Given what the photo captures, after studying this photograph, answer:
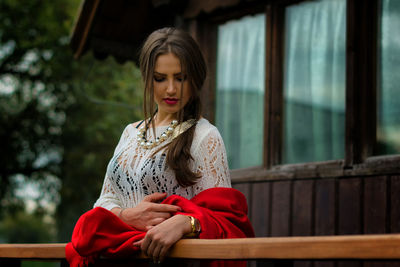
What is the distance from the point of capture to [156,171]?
2.28 meters

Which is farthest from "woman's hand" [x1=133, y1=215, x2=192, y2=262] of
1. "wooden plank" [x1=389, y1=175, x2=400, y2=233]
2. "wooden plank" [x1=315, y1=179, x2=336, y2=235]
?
"wooden plank" [x1=315, y1=179, x2=336, y2=235]

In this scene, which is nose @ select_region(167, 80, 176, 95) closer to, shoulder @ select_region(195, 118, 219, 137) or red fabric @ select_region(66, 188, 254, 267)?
shoulder @ select_region(195, 118, 219, 137)

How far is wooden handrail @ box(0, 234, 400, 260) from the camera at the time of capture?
1.33 metres

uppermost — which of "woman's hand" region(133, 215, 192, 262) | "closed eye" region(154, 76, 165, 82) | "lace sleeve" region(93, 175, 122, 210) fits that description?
"closed eye" region(154, 76, 165, 82)

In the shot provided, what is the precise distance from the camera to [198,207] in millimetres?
2002

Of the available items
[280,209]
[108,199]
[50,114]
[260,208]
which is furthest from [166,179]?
[50,114]

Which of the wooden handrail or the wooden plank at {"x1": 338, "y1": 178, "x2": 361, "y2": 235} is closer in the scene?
the wooden handrail

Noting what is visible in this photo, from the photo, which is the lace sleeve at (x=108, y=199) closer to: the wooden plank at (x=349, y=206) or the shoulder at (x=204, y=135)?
the shoulder at (x=204, y=135)

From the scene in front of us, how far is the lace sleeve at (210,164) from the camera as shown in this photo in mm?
2182

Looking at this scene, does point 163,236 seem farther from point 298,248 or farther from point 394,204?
point 394,204

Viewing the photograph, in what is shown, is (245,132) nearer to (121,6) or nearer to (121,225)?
(121,6)

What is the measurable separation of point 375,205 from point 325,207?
400 millimetres

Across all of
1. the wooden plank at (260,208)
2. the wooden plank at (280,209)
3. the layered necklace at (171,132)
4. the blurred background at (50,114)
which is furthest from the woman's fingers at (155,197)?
the blurred background at (50,114)

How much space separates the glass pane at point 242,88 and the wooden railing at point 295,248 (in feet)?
8.78
